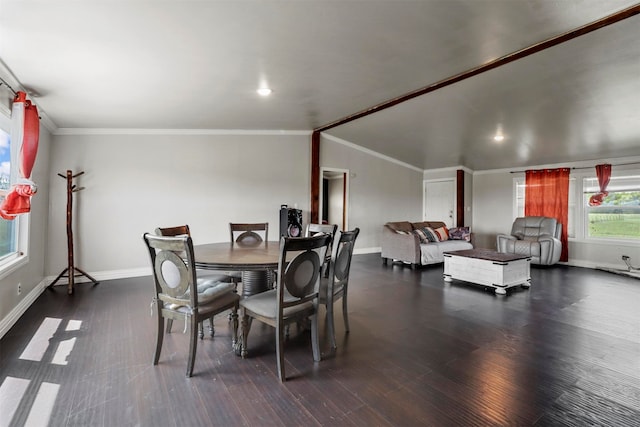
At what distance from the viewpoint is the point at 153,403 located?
1.64 metres

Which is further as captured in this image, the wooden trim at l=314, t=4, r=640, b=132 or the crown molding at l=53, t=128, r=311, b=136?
the crown molding at l=53, t=128, r=311, b=136

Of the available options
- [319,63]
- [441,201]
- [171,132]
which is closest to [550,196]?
[441,201]

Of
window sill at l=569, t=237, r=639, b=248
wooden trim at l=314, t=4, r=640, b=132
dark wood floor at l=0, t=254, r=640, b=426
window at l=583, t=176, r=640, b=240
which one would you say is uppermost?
wooden trim at l=314, t=4, r=640, b=132

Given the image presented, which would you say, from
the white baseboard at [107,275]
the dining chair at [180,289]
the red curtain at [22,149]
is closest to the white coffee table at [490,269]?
the dining chair at [180,289]

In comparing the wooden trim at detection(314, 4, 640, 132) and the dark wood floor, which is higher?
the wooden trim at detection(314, 4, 640, 132)

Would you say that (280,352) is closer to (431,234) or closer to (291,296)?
(291,296)

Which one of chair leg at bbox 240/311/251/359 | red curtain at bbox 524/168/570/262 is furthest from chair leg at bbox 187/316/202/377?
red curtain at bbox 524/168/570/262

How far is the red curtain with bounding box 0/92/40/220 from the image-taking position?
246cm

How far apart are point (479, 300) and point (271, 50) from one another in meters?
3.61

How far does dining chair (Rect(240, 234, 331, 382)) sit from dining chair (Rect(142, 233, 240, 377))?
26 cm

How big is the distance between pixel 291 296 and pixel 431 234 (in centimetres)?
461

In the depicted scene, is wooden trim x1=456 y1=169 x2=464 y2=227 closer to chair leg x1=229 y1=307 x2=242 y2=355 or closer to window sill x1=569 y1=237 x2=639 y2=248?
window sill x1=569 y1=237 x2=639 y2=248

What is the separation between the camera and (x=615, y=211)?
5.80m

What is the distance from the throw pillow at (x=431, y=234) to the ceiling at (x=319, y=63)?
213cm
